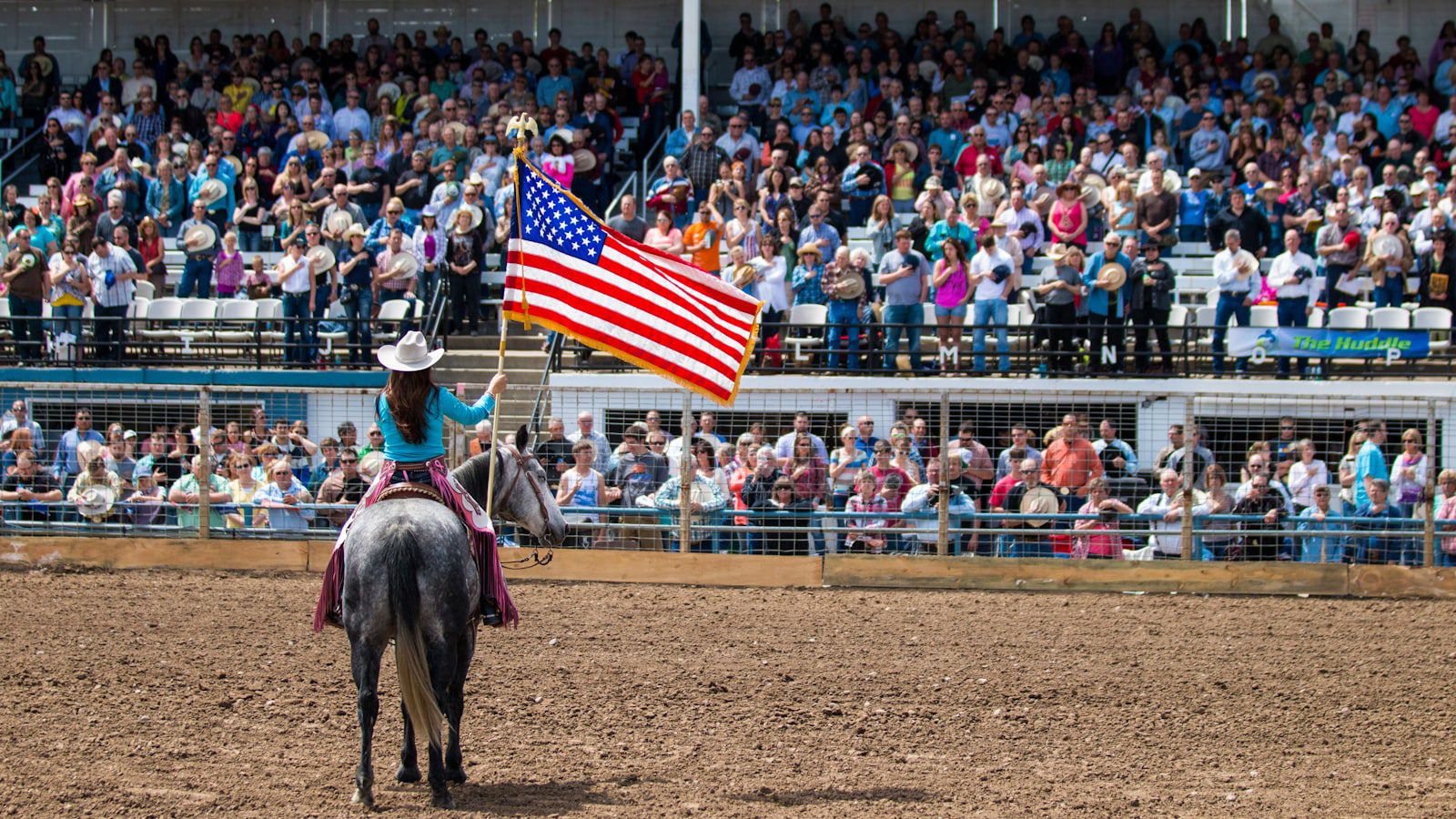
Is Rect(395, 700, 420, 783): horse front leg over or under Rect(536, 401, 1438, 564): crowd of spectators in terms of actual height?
under

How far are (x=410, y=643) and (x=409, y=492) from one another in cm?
84

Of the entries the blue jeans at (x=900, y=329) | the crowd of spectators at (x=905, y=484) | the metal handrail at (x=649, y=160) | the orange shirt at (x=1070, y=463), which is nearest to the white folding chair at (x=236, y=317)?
the crowd of spectators at (x=905, y=484)

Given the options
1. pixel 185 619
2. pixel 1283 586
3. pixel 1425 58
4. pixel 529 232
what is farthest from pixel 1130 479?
pixel 1425 58

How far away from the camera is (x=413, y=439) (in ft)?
27.8

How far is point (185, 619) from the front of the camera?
1264 cm

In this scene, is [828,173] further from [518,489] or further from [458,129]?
[518,489]

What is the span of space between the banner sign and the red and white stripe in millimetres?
10086

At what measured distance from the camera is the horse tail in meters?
7.90

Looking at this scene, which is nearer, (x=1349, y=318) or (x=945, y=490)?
(x=945, y=490)

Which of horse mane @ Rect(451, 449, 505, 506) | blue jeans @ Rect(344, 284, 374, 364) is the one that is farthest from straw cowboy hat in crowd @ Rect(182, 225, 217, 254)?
horse mane @ Rect(451, 449, 505, 506)

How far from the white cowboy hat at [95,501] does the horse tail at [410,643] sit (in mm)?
8564

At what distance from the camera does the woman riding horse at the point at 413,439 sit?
330 inches

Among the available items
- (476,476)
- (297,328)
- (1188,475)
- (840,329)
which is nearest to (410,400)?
(476,476)

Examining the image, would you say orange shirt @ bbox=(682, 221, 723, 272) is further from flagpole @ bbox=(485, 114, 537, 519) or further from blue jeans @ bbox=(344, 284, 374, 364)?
flagpole @ bbox=(485, 114, 537, 519)
